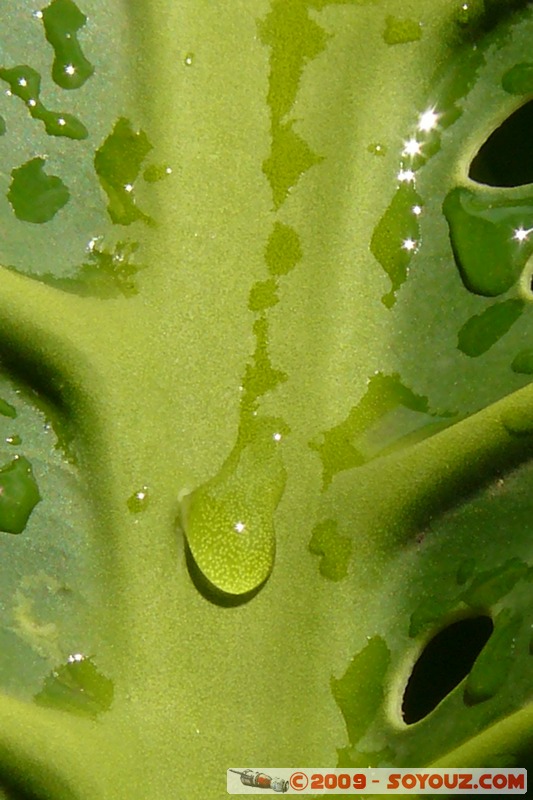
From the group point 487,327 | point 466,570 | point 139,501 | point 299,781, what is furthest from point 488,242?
point 299,781

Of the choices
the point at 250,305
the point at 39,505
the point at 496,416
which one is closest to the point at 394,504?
the point at 496,416

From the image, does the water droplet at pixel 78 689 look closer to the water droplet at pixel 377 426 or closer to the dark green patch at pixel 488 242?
the water droplet at pixel 377 426

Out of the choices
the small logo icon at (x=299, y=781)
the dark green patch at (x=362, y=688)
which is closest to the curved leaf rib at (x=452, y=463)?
the dark green patch at (x=362, y=688)

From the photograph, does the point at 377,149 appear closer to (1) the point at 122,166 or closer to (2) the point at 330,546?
(1) the point at 122,166

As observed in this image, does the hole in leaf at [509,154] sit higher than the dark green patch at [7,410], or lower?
higher

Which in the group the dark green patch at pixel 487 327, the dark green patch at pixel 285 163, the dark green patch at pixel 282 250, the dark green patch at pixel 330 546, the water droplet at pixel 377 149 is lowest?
the dark green patch at pixel 330 546
